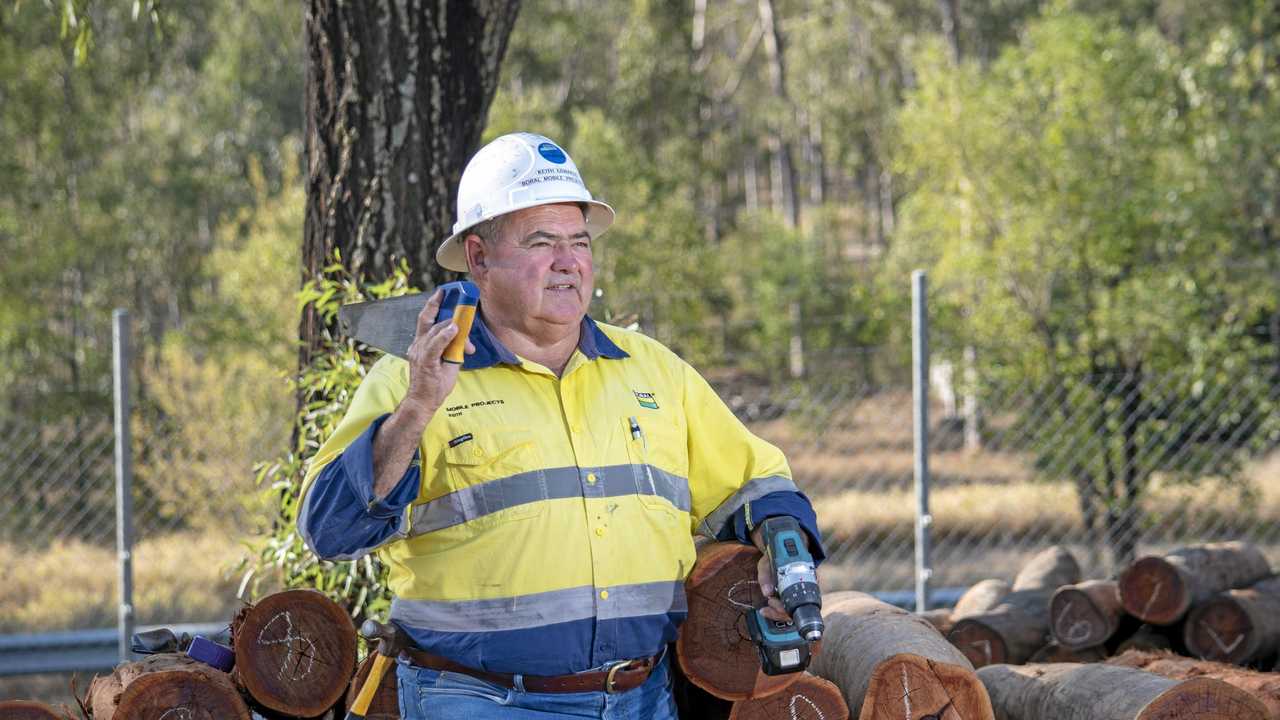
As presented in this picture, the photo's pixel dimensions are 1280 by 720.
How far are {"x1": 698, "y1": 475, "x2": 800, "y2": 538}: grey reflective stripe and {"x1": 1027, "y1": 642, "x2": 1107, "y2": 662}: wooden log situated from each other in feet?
8.10

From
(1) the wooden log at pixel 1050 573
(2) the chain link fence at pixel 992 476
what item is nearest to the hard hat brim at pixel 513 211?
(1) the wooden log at pixel 1050 573

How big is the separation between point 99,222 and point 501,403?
21.3 metres

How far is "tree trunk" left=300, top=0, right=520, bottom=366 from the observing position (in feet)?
15.7

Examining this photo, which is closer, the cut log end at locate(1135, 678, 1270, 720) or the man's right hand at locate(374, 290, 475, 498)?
the man's right hand at locate(374, 290, 475, 498)

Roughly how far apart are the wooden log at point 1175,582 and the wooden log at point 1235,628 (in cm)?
7

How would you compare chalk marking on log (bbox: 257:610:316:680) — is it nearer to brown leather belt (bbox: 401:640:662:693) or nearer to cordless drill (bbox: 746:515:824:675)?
brown leather belt (bbox: 401:640:662:693)

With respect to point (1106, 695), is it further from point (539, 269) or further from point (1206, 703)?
point (539, 269)

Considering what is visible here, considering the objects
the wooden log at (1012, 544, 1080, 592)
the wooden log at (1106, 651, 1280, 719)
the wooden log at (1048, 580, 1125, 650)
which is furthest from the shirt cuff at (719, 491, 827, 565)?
the wooden log at (1012, 544, 1080, 592)

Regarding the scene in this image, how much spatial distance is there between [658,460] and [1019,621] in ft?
9.22

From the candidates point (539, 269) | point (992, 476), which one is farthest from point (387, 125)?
point (992, 476)

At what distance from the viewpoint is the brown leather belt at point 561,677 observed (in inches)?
108

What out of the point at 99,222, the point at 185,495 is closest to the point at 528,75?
the point at 99,222

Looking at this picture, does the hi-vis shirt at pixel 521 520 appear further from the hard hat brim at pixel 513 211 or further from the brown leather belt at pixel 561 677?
the hard hat brim at pixel 513 211

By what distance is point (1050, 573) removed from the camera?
18.3 ft
